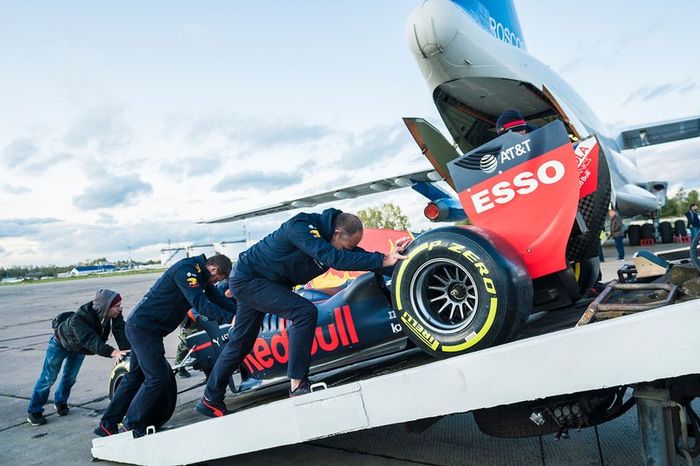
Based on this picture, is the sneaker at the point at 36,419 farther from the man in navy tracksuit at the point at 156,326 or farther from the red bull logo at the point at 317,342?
the red bull logo at the point at 317,342

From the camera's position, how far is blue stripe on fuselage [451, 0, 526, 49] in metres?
8.89

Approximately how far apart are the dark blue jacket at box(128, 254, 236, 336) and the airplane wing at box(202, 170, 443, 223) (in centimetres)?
1277

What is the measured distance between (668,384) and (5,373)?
7733 mm

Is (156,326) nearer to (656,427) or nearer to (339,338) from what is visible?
(339,338)

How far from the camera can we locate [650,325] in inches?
67.9

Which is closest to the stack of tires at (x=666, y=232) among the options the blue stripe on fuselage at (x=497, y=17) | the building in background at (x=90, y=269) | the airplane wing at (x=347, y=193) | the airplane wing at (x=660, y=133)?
the airplane wing at (x=660, y=133)

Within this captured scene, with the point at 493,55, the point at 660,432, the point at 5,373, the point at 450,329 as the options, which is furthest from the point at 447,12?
the point at 5,373

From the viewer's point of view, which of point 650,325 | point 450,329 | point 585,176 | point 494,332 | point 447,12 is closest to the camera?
point 650,325

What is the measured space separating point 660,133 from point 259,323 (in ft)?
69.2

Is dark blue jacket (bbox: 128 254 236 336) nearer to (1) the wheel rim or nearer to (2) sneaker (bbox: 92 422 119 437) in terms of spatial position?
(2) sneaker (bbox: 92 422 119 437)

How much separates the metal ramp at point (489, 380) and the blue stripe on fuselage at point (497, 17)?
749cm

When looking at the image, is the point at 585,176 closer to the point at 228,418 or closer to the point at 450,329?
the point at 450,329

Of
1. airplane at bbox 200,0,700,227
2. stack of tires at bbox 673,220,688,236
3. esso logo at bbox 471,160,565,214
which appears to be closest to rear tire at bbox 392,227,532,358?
esso logo at bbox 471,160,565,214

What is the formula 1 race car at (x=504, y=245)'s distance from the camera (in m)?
2.31
